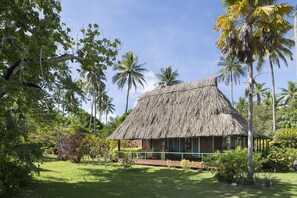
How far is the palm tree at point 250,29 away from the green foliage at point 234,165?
0.27m

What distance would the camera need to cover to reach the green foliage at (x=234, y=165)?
12142mm

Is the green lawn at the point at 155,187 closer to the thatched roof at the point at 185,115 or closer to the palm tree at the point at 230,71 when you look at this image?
the thatched roof at the point at 185,115

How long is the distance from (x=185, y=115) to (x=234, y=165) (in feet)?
28.5

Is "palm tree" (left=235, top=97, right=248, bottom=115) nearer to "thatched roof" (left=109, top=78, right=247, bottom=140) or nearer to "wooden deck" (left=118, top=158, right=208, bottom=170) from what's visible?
"thatched roof" (left=109, top=78, right=247, bottom=140)

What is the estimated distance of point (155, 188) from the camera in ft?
38.8

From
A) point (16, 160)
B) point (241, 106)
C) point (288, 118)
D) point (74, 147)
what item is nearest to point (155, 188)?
point (16, 160)

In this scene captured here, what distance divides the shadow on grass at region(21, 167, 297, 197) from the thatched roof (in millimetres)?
4305

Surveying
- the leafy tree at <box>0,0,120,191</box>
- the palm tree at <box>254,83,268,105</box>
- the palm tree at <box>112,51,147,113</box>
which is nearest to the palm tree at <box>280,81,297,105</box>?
the palm tree at <box>254,83,268,105</box>

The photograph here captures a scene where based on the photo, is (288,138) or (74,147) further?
(74,147)

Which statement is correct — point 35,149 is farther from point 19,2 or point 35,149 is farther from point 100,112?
point 100,112

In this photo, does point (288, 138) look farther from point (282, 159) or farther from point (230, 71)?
point (230, 71)

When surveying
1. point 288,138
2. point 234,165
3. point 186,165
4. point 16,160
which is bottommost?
point 186,165

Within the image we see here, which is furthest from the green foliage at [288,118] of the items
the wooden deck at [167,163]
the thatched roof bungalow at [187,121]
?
the wooden deck at [167,163]

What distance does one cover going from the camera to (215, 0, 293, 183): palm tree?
11.6m
